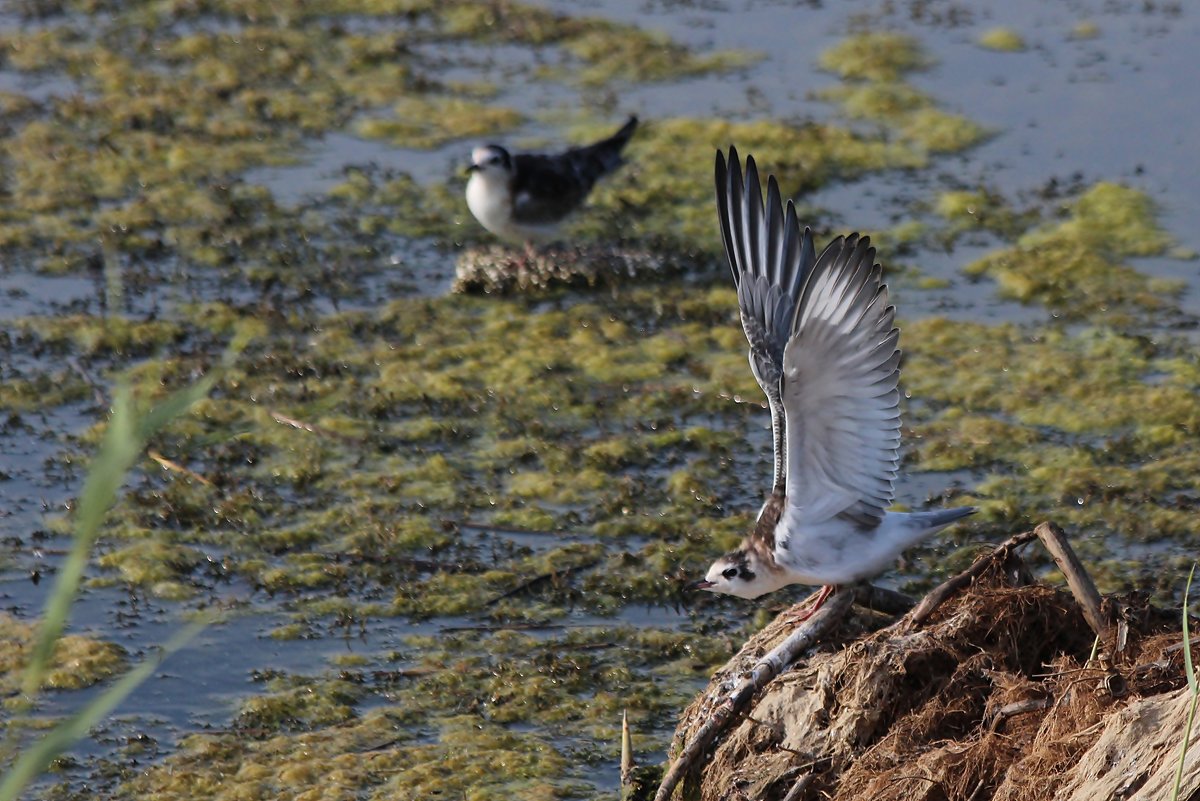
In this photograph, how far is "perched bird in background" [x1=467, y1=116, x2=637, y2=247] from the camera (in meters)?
7.96

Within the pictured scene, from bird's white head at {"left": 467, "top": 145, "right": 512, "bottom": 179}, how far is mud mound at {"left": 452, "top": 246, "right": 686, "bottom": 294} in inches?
15.5

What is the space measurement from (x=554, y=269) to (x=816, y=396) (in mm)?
3776

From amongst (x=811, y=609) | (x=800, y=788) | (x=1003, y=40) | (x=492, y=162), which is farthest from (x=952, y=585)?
(x=1003, y=40)

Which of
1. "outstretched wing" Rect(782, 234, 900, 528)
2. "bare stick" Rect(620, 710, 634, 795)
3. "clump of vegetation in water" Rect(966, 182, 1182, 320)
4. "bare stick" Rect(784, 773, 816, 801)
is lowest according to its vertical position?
"bare stick" Rect(620, 710, 634, 795)

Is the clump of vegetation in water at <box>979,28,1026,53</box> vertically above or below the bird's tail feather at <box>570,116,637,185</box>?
above

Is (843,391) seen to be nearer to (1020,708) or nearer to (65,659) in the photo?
(1020,708)

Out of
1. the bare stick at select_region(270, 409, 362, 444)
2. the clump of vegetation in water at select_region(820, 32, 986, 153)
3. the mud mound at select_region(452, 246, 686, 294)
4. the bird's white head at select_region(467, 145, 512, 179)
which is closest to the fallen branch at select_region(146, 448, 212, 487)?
the bare stick at select_region(270, 409, 362, 444)

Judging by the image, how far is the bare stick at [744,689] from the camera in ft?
14.0

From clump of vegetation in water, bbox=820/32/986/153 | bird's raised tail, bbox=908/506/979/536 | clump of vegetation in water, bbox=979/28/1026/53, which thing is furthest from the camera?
clump of vegetation in water, bbox=979/28/1026/53

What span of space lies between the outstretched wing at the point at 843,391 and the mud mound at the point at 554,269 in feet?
11.6

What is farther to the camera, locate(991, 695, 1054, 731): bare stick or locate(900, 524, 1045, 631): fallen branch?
locate(900, 524, 1045, 631): fallen branch

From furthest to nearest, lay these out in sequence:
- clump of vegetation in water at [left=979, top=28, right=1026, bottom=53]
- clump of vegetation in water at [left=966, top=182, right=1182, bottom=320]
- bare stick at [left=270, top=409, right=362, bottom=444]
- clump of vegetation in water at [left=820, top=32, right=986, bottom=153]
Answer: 1. clump of vegetation in water at [left=979, top=28, right=1026, bottom=53]
2. clump of vegetation in water at [left=820, top=32, right=986, bottom=153]
3. clump of vegetation in water at [left=966, top=182, right=1182, bottom=320]
4. bare stick at [left=270, top=409, right=362, bottom=444]

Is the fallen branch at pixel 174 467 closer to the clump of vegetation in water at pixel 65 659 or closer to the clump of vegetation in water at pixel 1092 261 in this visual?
the clump of vegetation in water at pixel 65 659

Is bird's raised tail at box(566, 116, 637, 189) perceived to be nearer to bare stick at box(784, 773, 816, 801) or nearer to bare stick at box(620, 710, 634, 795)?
bare stick at box(620, 710, 634, 795)
